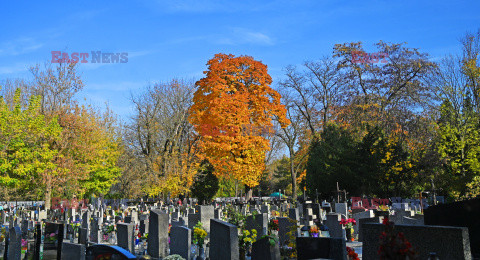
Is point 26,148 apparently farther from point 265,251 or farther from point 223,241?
point 265,251

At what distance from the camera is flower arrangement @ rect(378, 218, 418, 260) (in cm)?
429

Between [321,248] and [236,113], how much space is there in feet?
84.9

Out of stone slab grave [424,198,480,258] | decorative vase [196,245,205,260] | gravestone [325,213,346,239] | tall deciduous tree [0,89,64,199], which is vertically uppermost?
tall deciduous tree [0,89,64,199]

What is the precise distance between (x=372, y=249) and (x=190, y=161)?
1329 inches

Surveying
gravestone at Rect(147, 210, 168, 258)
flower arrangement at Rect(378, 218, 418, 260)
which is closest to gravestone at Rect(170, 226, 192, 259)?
gravestone at Rect(147, 210, 168, 258)

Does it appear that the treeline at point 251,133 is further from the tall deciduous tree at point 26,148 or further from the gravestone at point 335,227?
the gravestone at point 335,227

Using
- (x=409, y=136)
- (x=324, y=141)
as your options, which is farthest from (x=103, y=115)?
(x=409, y=136)

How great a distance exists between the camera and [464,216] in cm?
810

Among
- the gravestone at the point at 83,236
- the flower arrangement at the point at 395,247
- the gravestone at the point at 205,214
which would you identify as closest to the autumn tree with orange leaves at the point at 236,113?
the gravestone at the point at 205,214

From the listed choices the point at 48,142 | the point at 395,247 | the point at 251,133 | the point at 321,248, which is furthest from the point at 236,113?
the point at 395,247

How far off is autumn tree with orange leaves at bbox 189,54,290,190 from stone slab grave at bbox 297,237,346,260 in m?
25.0

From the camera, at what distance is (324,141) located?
37312mm

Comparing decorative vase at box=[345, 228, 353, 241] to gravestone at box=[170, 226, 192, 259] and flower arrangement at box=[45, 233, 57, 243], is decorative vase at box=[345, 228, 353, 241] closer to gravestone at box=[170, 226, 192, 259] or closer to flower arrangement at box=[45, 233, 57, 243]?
gravestone at box=[170, 226, 192, 259]

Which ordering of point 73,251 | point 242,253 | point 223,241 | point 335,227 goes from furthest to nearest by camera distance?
point 335,227, point 242,253, point 223,241, point 73,251
